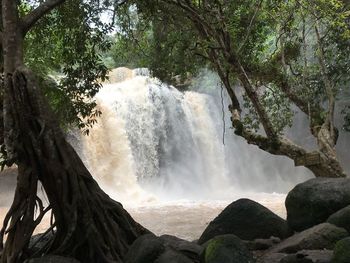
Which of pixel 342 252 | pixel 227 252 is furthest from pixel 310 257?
pixel 227 252

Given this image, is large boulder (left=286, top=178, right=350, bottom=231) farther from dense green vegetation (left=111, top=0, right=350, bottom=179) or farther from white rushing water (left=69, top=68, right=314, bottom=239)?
white rushing water (left=69, top=68, right=314, bottom=239)

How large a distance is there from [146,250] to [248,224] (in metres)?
2.03

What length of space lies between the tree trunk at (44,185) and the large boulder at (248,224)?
160 centimetres

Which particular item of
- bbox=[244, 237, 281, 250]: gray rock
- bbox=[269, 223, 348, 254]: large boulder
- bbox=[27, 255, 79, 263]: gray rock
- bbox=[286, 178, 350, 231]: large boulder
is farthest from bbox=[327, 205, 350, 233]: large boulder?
bbox=[27, 255, 79, 263]: gray rock

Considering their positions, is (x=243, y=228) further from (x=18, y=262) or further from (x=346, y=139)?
(x=346, y=139)

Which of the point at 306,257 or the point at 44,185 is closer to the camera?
the point at 306,257

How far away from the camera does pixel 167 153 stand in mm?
21594

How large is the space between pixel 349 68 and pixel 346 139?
274 inches

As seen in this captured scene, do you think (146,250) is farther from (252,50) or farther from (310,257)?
(252,50)

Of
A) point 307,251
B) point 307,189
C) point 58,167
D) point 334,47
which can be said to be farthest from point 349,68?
point 58,167

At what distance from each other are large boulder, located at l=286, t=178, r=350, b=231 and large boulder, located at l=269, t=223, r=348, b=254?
2.35 ft

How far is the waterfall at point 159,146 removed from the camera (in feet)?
64.8

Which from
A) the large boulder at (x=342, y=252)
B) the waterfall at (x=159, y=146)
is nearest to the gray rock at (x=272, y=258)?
the large boulder at (x=342, y=252)

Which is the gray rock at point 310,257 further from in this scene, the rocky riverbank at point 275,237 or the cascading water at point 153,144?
the cascading water at point 153,144
